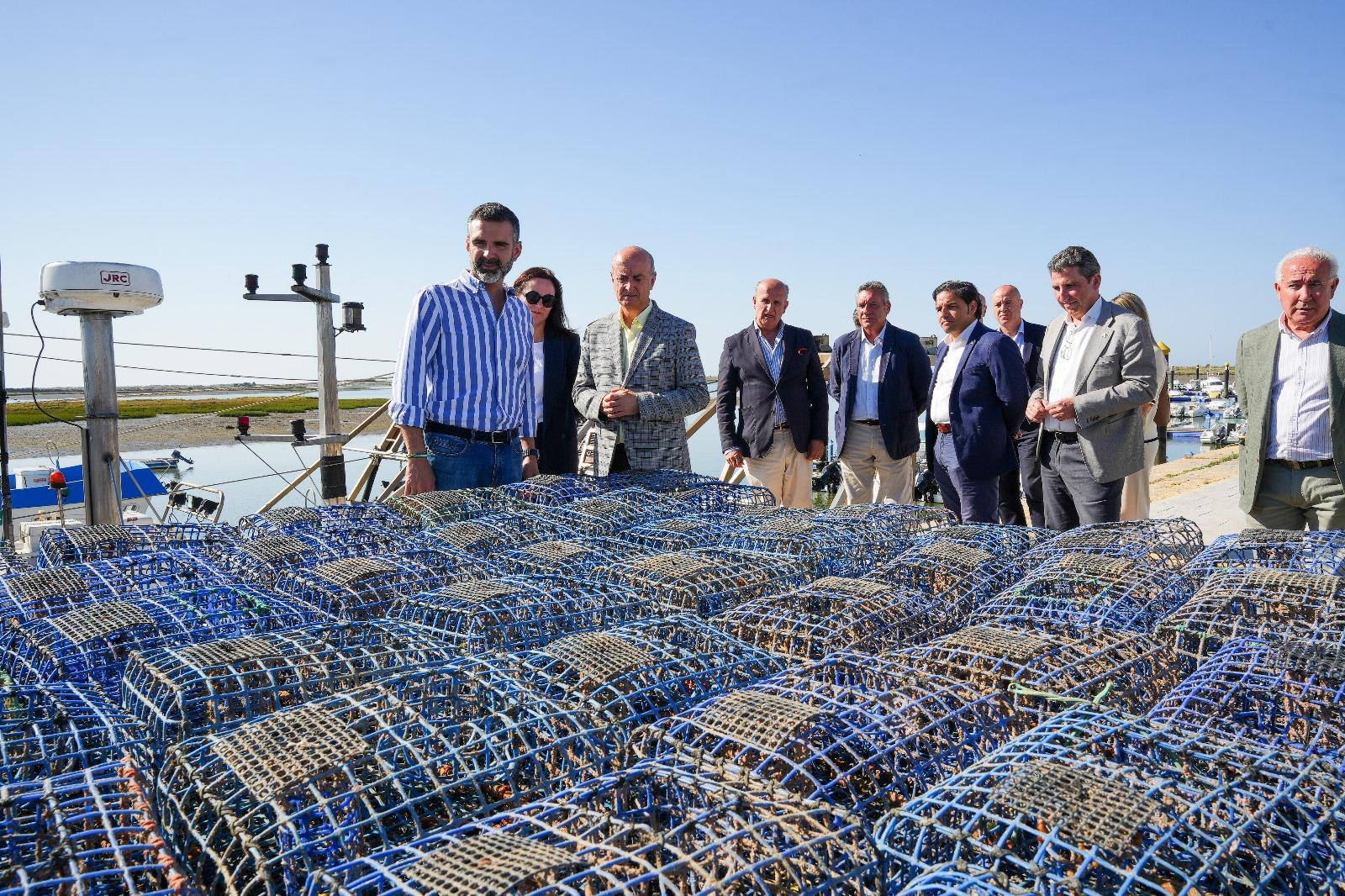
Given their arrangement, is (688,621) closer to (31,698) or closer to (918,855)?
(918,855)

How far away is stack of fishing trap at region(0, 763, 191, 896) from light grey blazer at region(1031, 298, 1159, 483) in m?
3.37

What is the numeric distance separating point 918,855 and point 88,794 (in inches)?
37.2

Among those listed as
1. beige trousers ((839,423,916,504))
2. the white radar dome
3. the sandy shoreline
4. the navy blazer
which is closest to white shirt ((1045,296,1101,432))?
the navy blazer

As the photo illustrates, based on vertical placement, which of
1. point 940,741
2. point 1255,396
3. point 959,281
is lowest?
point 940,741

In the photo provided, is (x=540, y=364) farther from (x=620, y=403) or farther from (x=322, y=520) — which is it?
(x=322, y=520)

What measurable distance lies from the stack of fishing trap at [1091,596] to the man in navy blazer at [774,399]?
2298mm

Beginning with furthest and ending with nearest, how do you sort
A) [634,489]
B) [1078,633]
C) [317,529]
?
[634,489]
[317,529]
[1078,633]

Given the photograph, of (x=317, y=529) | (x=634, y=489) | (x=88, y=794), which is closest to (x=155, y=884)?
(x=88, y=794)

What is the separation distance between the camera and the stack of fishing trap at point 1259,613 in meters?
1.54

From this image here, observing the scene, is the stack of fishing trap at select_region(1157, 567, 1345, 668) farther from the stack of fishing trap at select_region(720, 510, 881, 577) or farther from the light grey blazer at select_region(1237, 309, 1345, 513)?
the light grey blazer at select_region(1237, 309, 1345, 513)

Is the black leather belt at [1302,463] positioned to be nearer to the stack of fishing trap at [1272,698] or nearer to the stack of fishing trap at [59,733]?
the stack of fishing trap at [1272,698]

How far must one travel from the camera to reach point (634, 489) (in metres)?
2.97

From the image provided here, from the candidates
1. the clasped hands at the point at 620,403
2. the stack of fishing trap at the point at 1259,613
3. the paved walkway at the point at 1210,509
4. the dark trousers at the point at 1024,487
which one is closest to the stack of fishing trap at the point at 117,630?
the stack of fishing trap at the point at 1259,613

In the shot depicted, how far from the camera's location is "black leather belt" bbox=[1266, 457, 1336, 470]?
296 centimetres
